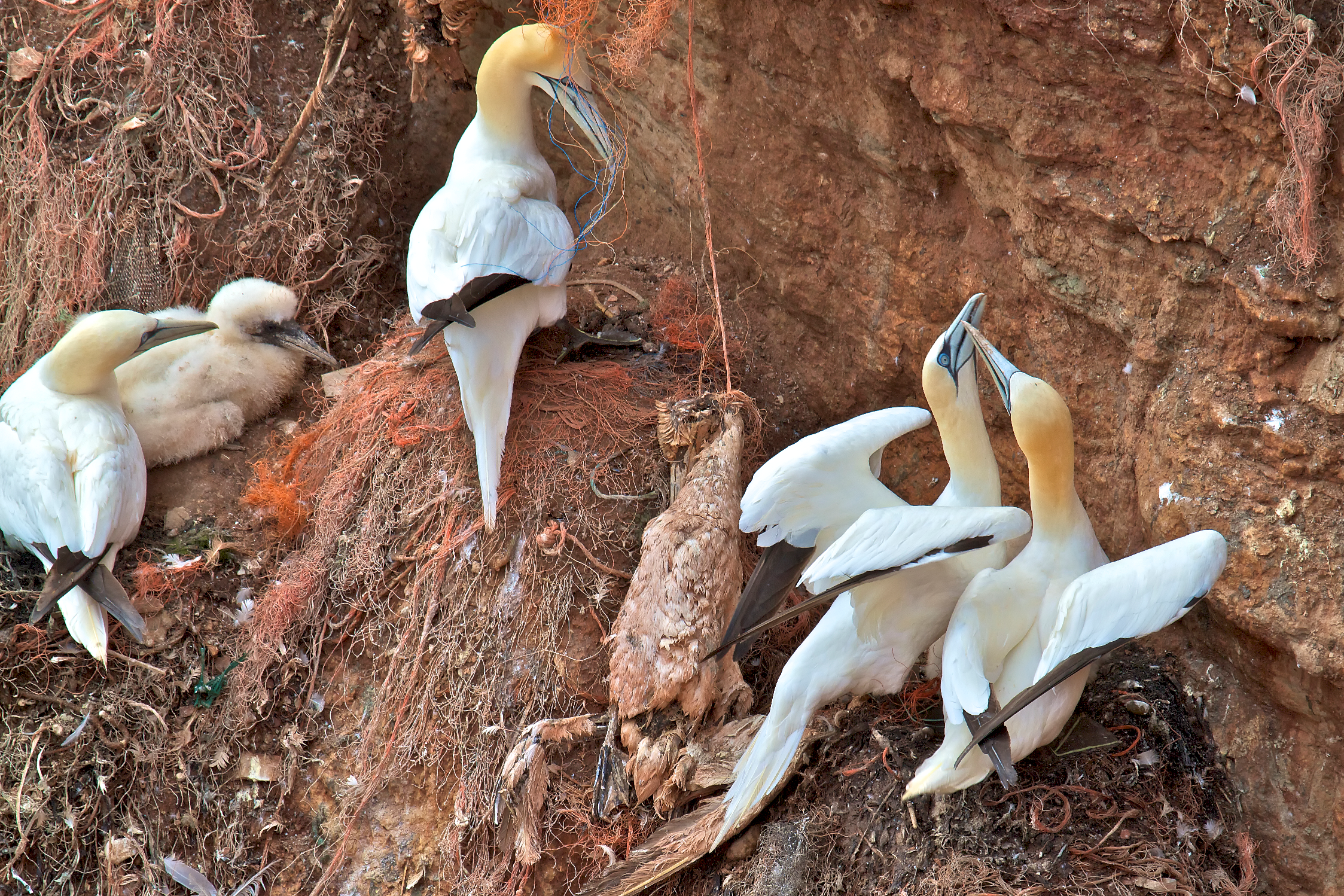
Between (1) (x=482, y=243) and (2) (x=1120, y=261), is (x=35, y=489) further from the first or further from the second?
(2) (x=1120, y=261)

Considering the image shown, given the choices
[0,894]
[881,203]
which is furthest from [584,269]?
[0,894]

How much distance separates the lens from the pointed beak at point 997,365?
2.60 metres

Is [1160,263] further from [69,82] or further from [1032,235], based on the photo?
[69,82]

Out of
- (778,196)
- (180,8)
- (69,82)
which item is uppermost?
(180,8)

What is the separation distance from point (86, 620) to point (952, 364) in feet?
8.99

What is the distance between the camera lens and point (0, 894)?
3.16m

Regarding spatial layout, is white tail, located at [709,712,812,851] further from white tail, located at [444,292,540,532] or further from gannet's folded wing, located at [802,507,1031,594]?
white tail, located at [444,292,540,532]

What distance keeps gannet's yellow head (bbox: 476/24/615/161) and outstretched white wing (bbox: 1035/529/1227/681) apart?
6.63 feet

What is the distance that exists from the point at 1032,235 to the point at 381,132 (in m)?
2.77

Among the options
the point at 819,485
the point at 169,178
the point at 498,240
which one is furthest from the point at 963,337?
the point at 169,178

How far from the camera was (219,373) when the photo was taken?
3.89 metres

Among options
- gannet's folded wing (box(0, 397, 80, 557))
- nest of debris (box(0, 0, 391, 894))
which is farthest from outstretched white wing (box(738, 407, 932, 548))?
gannet's folded wing (box(0, 397, 80, 557))

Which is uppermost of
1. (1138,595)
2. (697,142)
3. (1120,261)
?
(697,142)

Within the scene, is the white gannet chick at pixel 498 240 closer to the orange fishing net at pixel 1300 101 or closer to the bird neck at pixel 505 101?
the bird neck at pixel 505 101
